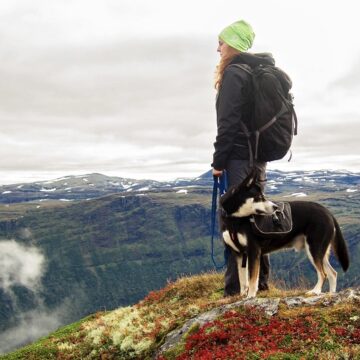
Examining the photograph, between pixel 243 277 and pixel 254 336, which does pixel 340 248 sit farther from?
pixel 254 336

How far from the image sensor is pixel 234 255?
1097 centimetres

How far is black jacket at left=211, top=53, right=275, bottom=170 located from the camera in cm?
1038

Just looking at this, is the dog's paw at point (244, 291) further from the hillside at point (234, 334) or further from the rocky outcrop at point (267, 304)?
the rocky outcrop at point (267, 304)

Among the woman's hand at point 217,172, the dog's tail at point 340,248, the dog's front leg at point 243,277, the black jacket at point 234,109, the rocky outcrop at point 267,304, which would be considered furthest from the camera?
the woman's hand at point 217,172

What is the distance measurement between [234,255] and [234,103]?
3.58m

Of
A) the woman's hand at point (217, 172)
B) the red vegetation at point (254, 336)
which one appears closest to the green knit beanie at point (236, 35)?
the woman's hand at point (217, 172)

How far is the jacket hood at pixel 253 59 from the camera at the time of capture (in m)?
10.8

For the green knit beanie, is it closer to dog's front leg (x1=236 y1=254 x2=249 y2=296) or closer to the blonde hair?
the blonde hair

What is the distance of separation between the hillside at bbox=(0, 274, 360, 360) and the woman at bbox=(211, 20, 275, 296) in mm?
1988

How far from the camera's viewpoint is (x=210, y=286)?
16.5 metres

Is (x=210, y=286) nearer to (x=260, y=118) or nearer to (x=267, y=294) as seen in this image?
(x=267, y=294)

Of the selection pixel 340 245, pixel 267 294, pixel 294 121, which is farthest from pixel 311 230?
pixel 294 121

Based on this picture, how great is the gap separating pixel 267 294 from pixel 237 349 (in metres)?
2.95

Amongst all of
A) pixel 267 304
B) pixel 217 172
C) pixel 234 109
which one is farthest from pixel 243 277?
pixel 234 109
